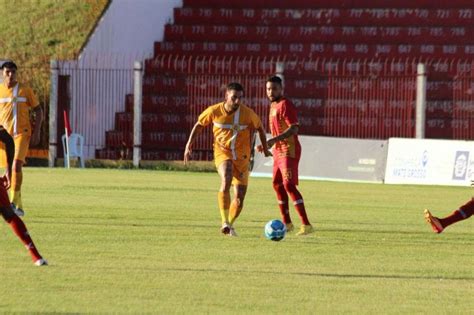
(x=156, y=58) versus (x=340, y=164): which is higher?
(x=156, y=58)

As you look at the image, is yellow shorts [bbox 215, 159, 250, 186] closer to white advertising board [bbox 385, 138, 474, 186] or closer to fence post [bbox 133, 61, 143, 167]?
white advertising board [bbox 385, 138, 474, 186]

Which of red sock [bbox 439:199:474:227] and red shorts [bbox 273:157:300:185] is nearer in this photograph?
red sock [bbox 439:199:474:227]

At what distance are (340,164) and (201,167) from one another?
5538 millimetres

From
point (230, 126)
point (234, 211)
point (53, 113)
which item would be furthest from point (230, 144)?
point (53, 113)

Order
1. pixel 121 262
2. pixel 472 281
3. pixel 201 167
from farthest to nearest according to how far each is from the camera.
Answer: pixel 201 167 → pixel 121 262 → pixel 472 281

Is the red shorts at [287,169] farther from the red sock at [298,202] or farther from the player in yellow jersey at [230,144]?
the player in yellow jersey at [230,144]

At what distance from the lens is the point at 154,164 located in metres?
37.8

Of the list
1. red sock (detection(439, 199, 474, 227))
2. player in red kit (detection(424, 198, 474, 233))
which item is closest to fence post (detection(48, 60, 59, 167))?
player in red kit (detection(424, 198, 474, 233))

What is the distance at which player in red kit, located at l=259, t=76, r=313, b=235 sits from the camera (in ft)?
59.4

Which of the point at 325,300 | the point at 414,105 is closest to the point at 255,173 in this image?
the point at 414,105

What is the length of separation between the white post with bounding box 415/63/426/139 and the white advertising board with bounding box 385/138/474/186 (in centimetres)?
414

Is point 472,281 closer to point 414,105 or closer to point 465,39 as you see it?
point 414,105

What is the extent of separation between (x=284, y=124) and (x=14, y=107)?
415cm

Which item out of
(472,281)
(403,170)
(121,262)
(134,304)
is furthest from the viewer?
(403,170)
